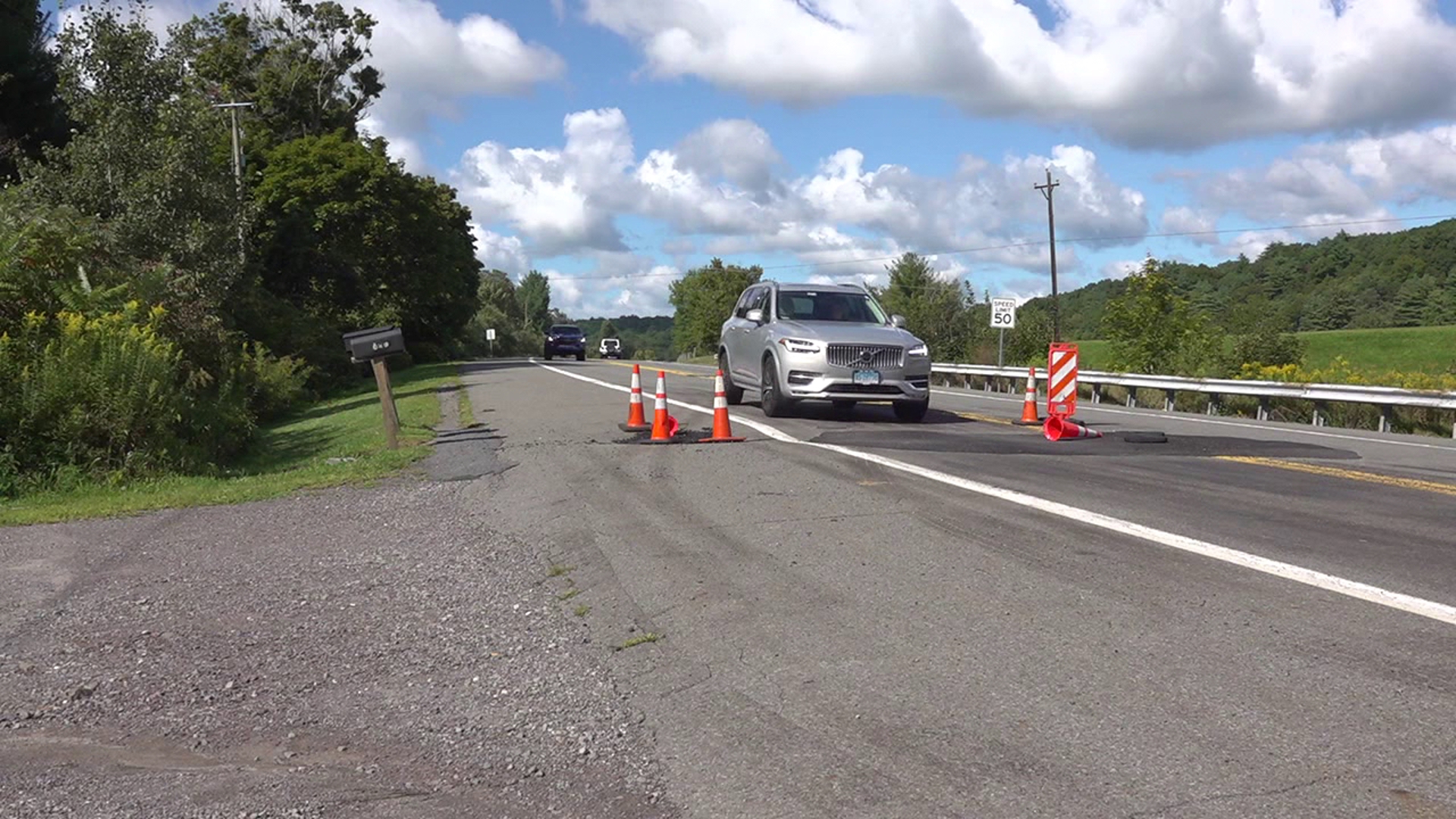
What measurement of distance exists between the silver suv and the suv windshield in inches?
0.4

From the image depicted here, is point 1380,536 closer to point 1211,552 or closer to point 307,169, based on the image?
point 1211,552

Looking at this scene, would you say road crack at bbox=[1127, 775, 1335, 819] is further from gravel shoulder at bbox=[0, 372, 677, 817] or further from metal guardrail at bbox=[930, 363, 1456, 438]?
metal guardrail at bbox=[930, 363, 1456, 438]

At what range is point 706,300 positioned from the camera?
139 meters

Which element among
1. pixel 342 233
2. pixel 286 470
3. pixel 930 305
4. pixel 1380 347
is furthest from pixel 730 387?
pixel 1380 347

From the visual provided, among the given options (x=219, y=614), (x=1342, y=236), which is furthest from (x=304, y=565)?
(x=1342, y=236)

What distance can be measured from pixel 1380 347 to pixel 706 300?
75.0m

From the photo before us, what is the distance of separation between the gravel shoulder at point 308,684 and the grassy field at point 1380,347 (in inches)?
2585

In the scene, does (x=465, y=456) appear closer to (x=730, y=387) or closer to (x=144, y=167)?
(x=730, y=387)

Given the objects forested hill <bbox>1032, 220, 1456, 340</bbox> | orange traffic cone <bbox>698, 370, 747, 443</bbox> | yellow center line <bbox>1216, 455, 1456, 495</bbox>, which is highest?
forested hill <bbox>1032, 220, 1456, 340</bbox>

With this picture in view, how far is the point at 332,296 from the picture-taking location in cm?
4578

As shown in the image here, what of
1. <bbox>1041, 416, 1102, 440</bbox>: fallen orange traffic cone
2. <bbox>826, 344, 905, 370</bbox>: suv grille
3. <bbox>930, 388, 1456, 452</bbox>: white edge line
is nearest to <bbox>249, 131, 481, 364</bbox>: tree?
<bbox>930, 388, 1456, 452</bbox>: white edge line

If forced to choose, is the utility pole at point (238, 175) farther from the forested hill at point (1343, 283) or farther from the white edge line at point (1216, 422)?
the forested hill at point (1343, 283)

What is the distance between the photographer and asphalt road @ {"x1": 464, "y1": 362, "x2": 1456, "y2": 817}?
12.5 feet

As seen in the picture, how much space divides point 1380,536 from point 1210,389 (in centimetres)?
1785
